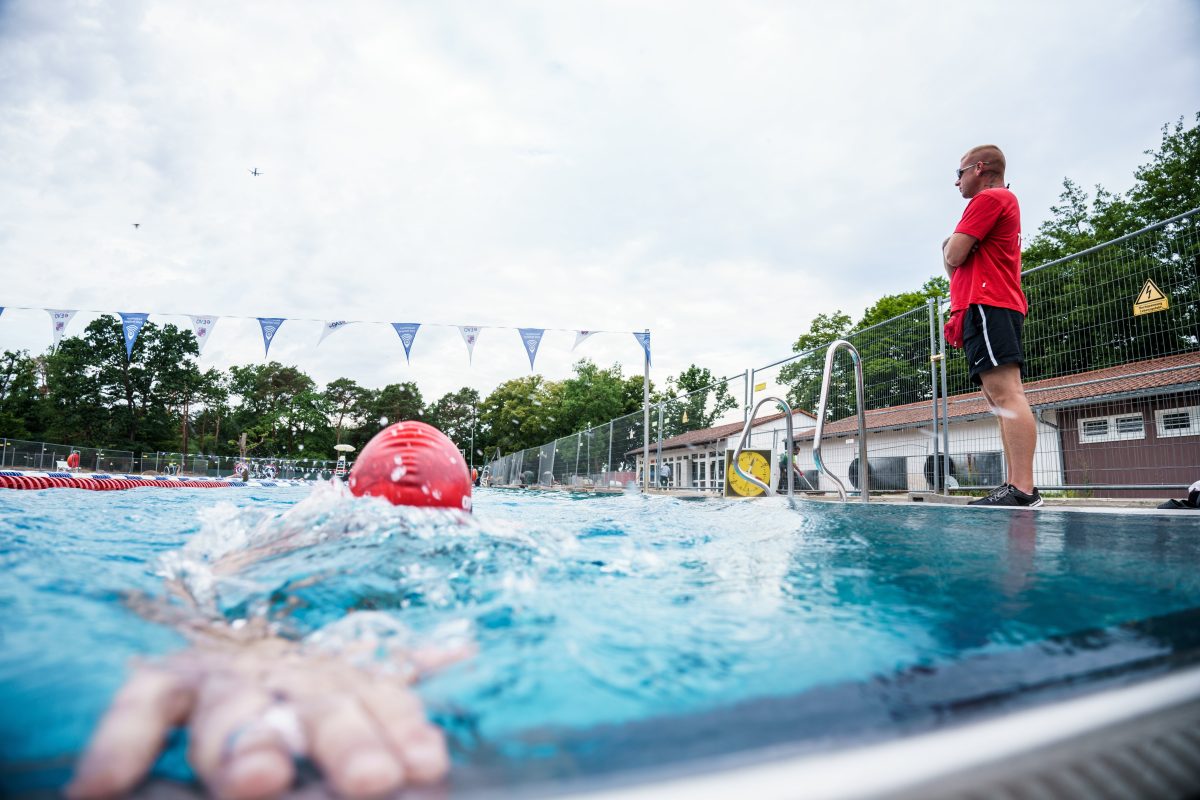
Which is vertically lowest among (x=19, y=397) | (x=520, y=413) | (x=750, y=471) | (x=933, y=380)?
(x=750, y=471)

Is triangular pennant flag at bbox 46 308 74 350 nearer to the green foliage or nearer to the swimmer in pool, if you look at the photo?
the green foliage

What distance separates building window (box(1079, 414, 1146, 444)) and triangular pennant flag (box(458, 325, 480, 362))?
12.0 meters

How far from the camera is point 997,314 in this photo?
3482 mm

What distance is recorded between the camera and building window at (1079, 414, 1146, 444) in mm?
4840

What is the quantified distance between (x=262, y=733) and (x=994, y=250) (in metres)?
4.39

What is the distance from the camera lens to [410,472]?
Answer: 277 cm

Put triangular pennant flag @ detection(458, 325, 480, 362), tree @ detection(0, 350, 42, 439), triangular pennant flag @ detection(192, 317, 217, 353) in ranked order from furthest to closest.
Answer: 1. tree @ detection(0, 350, 42, 439)
2. triangular pennant flag @ detection(458, 325, 480, 362)
3. triangular pennant flag @ detection(192, 317, 217, 353)

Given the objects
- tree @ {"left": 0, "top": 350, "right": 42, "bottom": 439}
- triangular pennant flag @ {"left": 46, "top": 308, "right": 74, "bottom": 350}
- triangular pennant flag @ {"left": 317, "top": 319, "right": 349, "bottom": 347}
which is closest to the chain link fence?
triangular pennant flag @ {"left": 317, "top": 319, "right": 349, "bottom": 347}

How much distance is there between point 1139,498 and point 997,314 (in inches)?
116

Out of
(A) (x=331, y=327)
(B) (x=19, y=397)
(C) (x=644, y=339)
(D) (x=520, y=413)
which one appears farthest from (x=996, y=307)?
(B) (x=19, y=397)

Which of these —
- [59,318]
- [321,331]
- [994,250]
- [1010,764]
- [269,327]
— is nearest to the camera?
[1010,764]

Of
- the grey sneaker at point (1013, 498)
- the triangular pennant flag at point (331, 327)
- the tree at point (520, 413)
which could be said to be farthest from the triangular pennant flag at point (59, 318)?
the tree at point (520, 413)

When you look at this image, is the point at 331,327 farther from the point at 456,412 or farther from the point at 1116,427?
the point at 456,412

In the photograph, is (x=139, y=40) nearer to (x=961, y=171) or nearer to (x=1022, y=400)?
(x=961, y=171)
